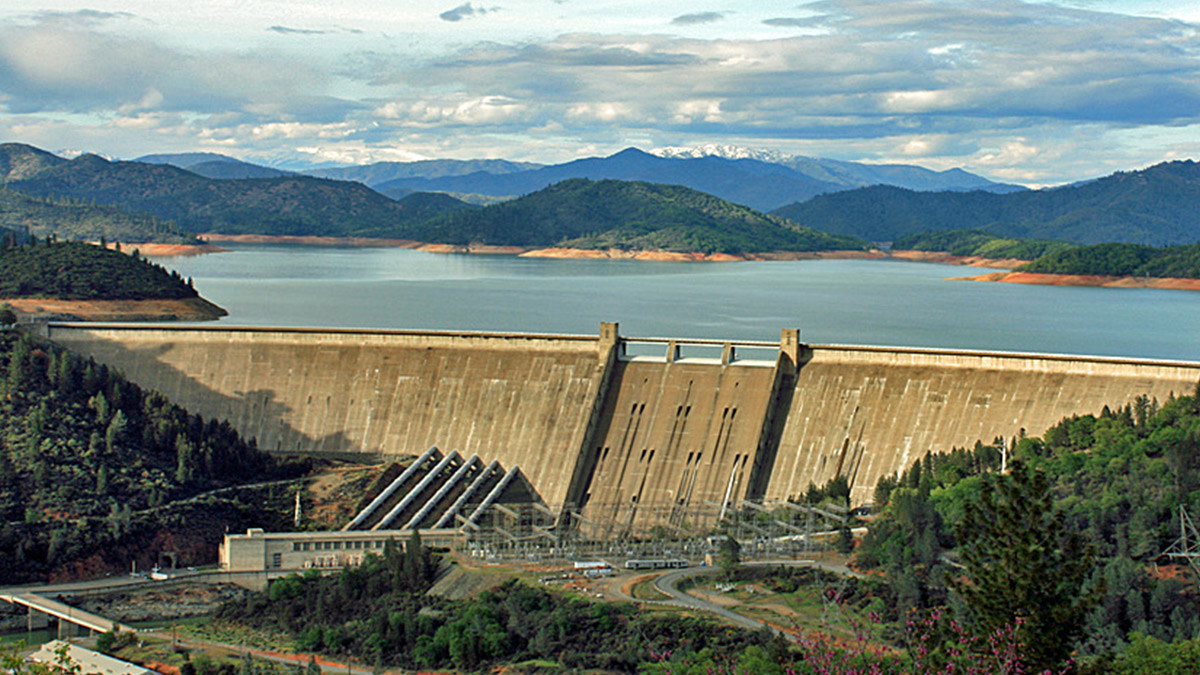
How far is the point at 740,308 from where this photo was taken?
134125 mm

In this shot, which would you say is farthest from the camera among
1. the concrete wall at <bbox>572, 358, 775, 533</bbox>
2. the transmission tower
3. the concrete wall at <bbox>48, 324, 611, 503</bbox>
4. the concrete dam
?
the concrete wall at <bbox>48, 324, 611, 503</bbox>

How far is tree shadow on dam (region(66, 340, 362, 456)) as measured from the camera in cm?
6588

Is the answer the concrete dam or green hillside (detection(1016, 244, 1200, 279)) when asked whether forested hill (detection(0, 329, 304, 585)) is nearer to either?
the concrete dam

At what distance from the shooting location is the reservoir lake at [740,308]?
10806cm

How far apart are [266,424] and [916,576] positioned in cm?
3516

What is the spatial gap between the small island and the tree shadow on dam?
39.6 metres

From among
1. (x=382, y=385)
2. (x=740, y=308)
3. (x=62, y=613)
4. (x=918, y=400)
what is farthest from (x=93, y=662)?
(x=740, y=308)

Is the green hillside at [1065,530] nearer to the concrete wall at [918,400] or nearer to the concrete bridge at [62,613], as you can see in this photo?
the concrete wall at [918,400]

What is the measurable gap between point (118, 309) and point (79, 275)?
540 centimetres

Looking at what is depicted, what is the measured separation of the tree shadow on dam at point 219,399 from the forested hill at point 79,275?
44442 millimetres

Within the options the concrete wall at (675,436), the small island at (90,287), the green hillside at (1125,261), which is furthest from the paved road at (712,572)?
the green hillside at (1125,261)

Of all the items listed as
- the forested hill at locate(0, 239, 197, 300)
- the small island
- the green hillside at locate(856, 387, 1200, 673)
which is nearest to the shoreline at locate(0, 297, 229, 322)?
the small island

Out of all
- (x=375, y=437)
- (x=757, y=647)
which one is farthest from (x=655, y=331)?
(x=757, y=647)

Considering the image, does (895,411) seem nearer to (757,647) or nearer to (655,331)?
(757,647)
